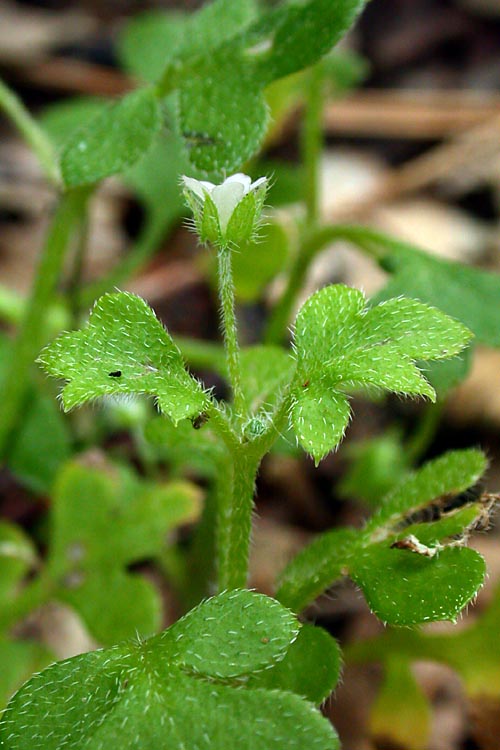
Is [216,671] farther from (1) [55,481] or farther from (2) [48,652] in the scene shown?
(1) [55,481]

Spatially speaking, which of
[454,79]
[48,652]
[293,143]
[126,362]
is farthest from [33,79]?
[126,362]

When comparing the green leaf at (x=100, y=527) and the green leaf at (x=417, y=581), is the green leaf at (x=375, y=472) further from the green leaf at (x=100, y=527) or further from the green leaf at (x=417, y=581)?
the green leaf at (x=417, y=581)

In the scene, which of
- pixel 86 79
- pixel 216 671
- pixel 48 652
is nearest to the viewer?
pixel 216 671

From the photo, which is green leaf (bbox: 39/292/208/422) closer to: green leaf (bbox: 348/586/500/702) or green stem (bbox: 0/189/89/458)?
green stem (bbox: 0/189/89/458)

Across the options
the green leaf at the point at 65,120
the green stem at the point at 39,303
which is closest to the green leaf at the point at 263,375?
the green stem at the point at 39,303

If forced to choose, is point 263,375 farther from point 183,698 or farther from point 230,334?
point 183,698

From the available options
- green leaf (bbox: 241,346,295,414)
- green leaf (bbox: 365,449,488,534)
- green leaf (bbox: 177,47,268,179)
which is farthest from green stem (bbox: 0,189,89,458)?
green leaf (bbox: 365,449,488,534)
